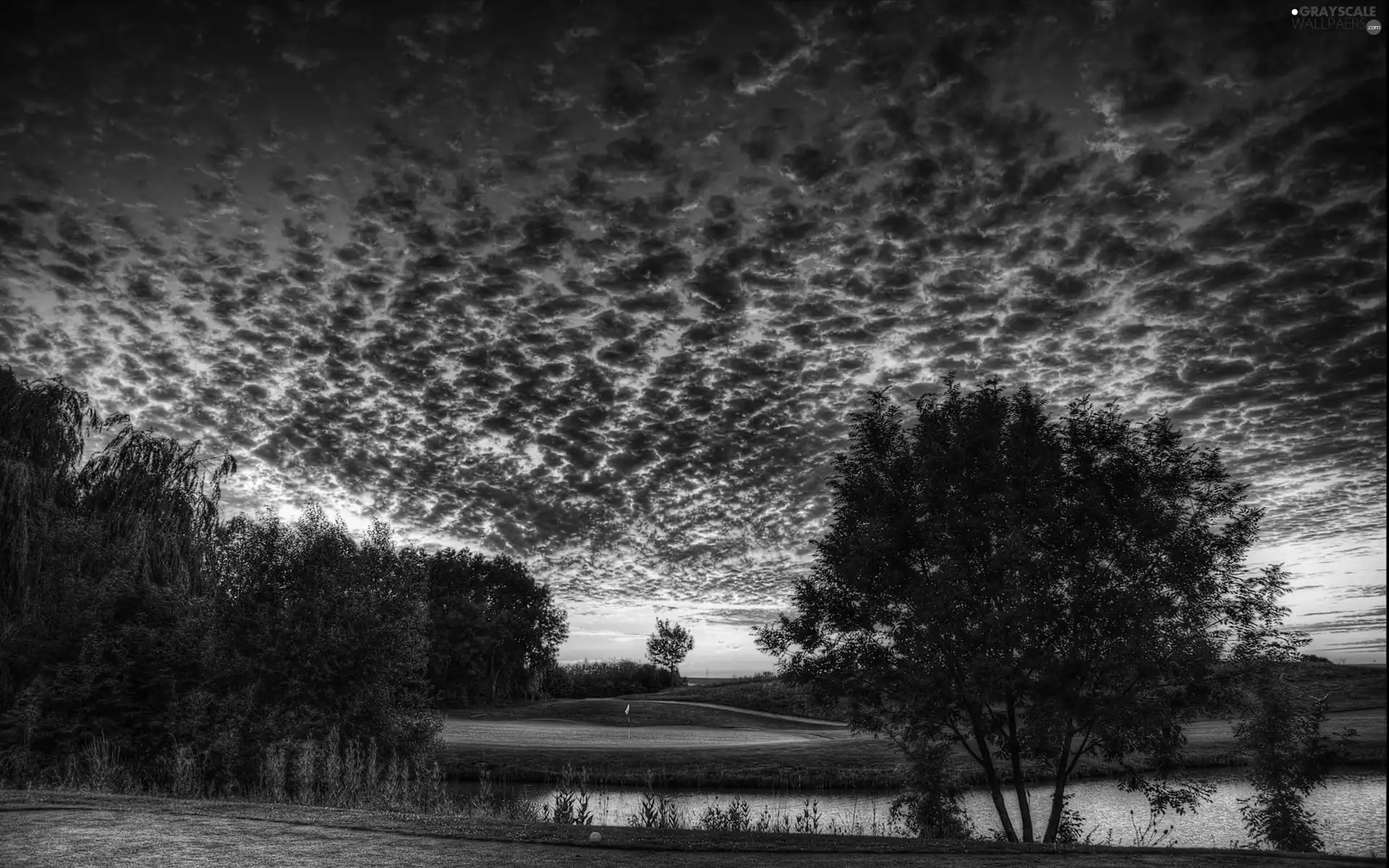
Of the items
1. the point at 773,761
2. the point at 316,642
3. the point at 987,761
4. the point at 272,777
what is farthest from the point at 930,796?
the point at 773,761

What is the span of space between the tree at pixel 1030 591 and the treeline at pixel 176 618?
14.6m

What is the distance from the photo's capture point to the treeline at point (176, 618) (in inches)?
884

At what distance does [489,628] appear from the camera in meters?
89.3

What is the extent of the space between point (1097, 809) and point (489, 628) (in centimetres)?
7216

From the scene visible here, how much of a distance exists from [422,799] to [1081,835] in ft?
69.8

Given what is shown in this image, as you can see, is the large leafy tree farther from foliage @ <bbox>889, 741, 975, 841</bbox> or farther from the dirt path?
foliage @ <bbox>889, 741, 975, 841</bbox>

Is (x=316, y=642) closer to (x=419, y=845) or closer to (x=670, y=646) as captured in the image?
(x=419, y=845)

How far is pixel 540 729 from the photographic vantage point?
184 ft

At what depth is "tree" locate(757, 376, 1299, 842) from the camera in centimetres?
1766

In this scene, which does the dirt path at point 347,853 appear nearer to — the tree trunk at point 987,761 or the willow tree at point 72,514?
the tree trunk at point 987,761

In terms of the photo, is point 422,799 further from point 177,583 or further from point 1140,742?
point 1140,742

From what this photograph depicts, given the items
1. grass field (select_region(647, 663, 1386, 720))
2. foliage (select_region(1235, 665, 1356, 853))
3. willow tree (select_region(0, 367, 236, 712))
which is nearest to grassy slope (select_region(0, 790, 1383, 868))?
foliage (select_region(1235, 665, 1356, 853))

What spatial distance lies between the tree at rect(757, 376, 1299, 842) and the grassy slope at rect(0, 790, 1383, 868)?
6363 millimetres

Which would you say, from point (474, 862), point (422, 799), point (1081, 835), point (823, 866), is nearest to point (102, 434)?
point (422, 799)
